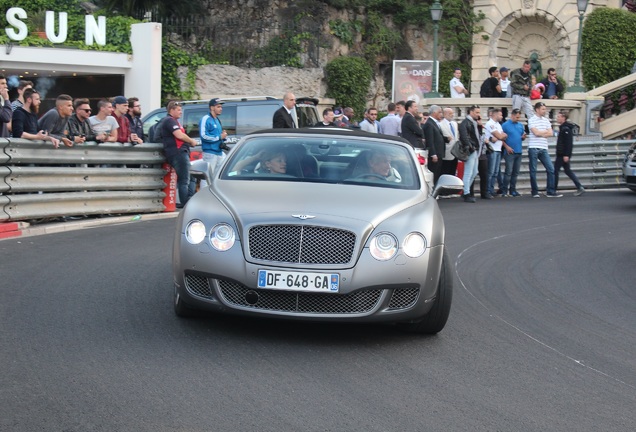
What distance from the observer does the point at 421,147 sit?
19.6 m

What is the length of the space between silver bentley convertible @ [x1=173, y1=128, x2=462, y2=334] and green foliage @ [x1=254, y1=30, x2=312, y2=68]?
24.5m

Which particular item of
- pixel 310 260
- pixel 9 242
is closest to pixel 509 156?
pixel 9 242

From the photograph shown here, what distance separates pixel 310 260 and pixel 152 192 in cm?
924

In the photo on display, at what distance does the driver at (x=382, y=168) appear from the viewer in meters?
8.41

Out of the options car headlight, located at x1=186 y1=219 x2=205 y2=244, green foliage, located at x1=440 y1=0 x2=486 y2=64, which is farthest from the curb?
green foliage, located at x1=440 y1=0 x2=486 y2=64

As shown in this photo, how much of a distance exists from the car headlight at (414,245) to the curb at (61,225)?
676cm

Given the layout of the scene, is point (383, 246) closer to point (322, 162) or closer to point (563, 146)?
point (322, 162)

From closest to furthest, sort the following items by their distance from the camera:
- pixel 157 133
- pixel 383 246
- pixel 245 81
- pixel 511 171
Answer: pixel 383 246
pixel 157 133
pixel 511 171
pixel 245 81

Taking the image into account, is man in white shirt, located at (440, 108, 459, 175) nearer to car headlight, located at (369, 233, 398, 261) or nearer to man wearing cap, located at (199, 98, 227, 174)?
man wearing cap, located at (199, 98, 227, 174)

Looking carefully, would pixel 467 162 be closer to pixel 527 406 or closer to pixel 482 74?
pixel 527 406

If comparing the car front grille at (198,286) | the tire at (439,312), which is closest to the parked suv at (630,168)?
the tire at (439,312)

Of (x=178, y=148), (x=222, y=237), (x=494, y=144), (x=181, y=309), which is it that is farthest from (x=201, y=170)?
(x=494, y=144)

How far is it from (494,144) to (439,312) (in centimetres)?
1411

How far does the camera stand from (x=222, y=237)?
7.23 meters
